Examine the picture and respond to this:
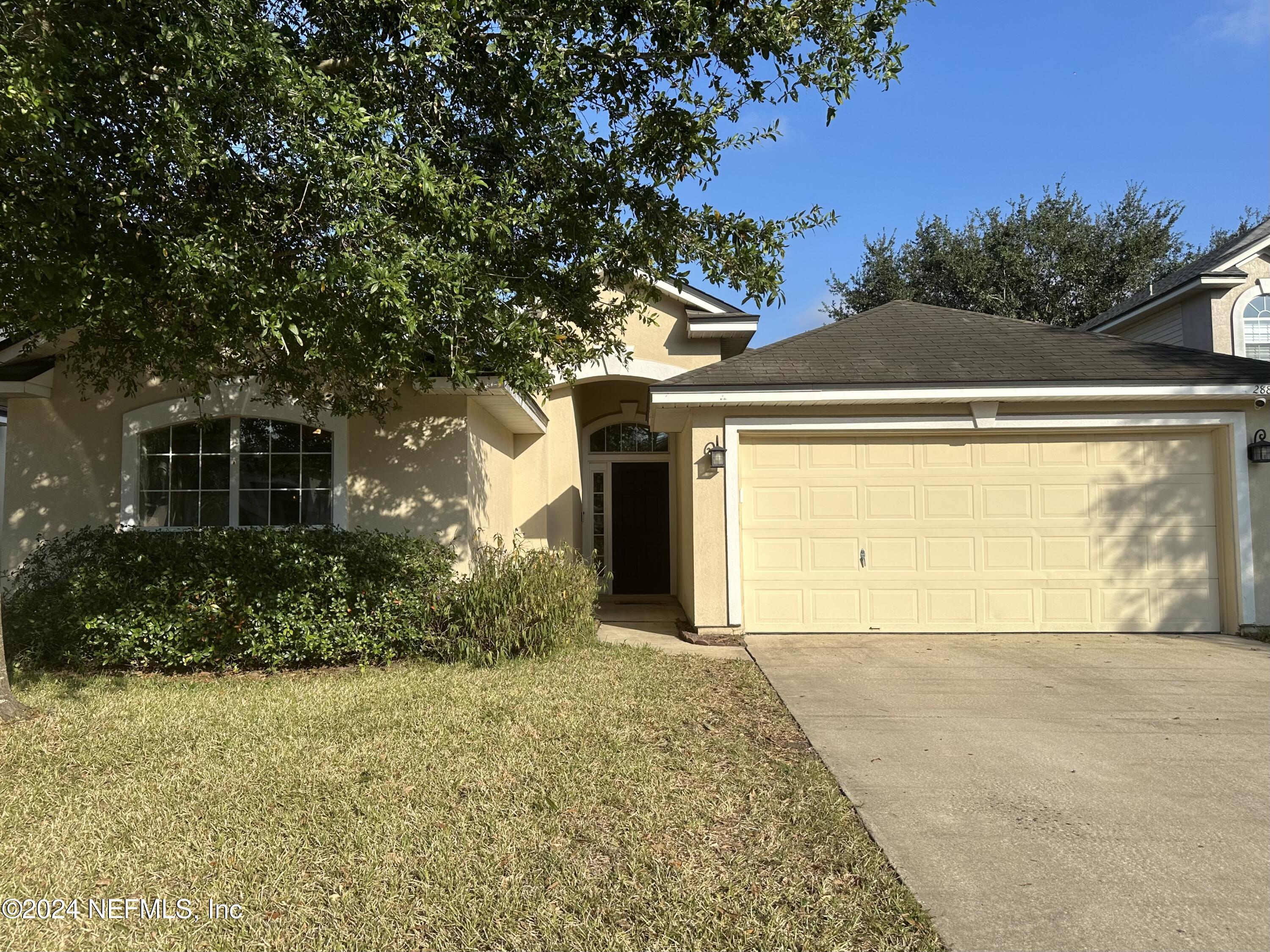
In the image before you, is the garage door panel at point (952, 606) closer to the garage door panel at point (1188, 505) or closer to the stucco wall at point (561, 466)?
the garage door panel at point (1188, 505)

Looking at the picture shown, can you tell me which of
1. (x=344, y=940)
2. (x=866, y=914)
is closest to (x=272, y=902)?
(x=344, y=940)

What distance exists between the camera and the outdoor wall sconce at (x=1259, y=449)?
851 centimetres

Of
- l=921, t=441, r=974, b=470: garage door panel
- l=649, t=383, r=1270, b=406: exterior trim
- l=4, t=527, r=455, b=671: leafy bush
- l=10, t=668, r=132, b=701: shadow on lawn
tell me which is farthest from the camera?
l=921, t=441, r=974, b=470: garage door panel

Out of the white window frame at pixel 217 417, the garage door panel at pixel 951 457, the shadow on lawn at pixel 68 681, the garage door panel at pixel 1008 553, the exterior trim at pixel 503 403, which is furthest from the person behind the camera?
the garage door panel at pixel 951 457

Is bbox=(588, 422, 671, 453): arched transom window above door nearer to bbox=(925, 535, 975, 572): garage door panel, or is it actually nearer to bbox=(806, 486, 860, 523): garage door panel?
bbox=(806, 486, 860, 523): garage door panel

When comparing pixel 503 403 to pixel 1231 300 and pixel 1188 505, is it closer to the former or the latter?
pixel 1188 505

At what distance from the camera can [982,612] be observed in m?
8.91

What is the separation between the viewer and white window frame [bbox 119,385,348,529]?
8.38 m

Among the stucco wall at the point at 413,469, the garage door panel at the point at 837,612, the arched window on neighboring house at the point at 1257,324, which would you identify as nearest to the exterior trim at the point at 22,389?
the stucco wall at the point at 413,469

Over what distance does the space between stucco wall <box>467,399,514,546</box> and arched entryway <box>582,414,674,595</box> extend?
2837mm

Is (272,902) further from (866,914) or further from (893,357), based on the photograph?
(893,357)

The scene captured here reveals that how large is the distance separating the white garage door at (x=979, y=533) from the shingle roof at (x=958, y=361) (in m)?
0.77

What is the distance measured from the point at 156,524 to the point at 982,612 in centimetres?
942

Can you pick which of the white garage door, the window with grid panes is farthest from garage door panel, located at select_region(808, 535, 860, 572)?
the window with grid panes
